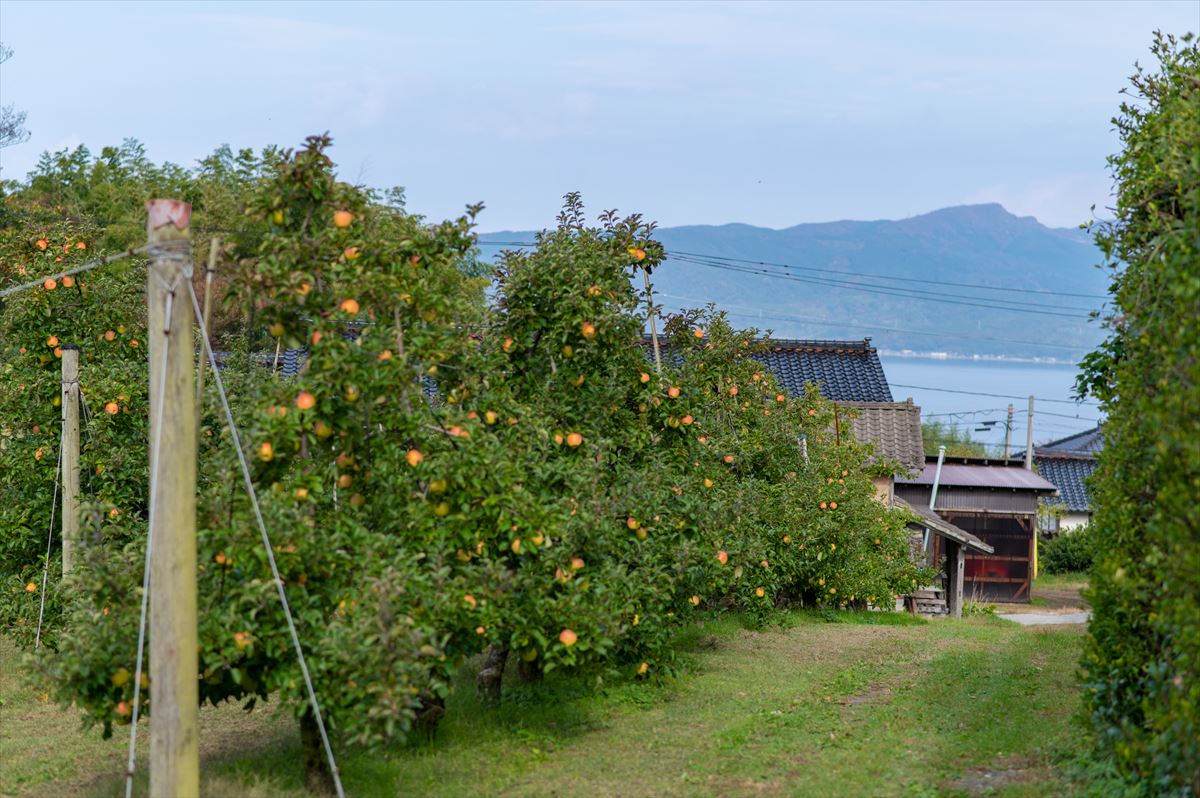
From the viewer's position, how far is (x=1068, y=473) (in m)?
47.3

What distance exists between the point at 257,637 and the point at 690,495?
4.78 metres

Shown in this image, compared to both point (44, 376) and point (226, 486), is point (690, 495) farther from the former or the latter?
point (44, 376)

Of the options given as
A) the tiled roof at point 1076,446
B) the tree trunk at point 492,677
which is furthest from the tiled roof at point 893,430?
the tiled roof at point 1076,446

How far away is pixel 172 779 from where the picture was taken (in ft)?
20.4

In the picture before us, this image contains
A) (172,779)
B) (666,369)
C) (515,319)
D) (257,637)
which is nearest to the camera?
(172,779)

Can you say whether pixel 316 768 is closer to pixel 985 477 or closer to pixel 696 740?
pixel 696 740

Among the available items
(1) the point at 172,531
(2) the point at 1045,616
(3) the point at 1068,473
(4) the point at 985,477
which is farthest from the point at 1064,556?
(1) the point at 172,531

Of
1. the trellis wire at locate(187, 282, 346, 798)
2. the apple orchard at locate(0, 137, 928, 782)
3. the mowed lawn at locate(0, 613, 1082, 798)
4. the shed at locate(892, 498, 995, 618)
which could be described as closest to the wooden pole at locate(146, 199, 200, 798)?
the trellis wire at locate(187, 282, 346, 798)

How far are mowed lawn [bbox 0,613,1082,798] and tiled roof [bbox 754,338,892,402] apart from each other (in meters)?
14.1

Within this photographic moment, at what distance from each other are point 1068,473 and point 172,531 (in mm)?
46243

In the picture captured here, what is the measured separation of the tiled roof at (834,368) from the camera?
26.4m

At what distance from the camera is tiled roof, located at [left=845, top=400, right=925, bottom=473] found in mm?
24453

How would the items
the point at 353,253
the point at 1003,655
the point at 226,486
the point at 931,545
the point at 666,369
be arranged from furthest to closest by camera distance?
the point at 931,545 < the point at 1003,655 < the point at 666,369 < the point at 353,253 < the point at 226,486

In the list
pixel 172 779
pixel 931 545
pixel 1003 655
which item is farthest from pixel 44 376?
pixel 931 545
